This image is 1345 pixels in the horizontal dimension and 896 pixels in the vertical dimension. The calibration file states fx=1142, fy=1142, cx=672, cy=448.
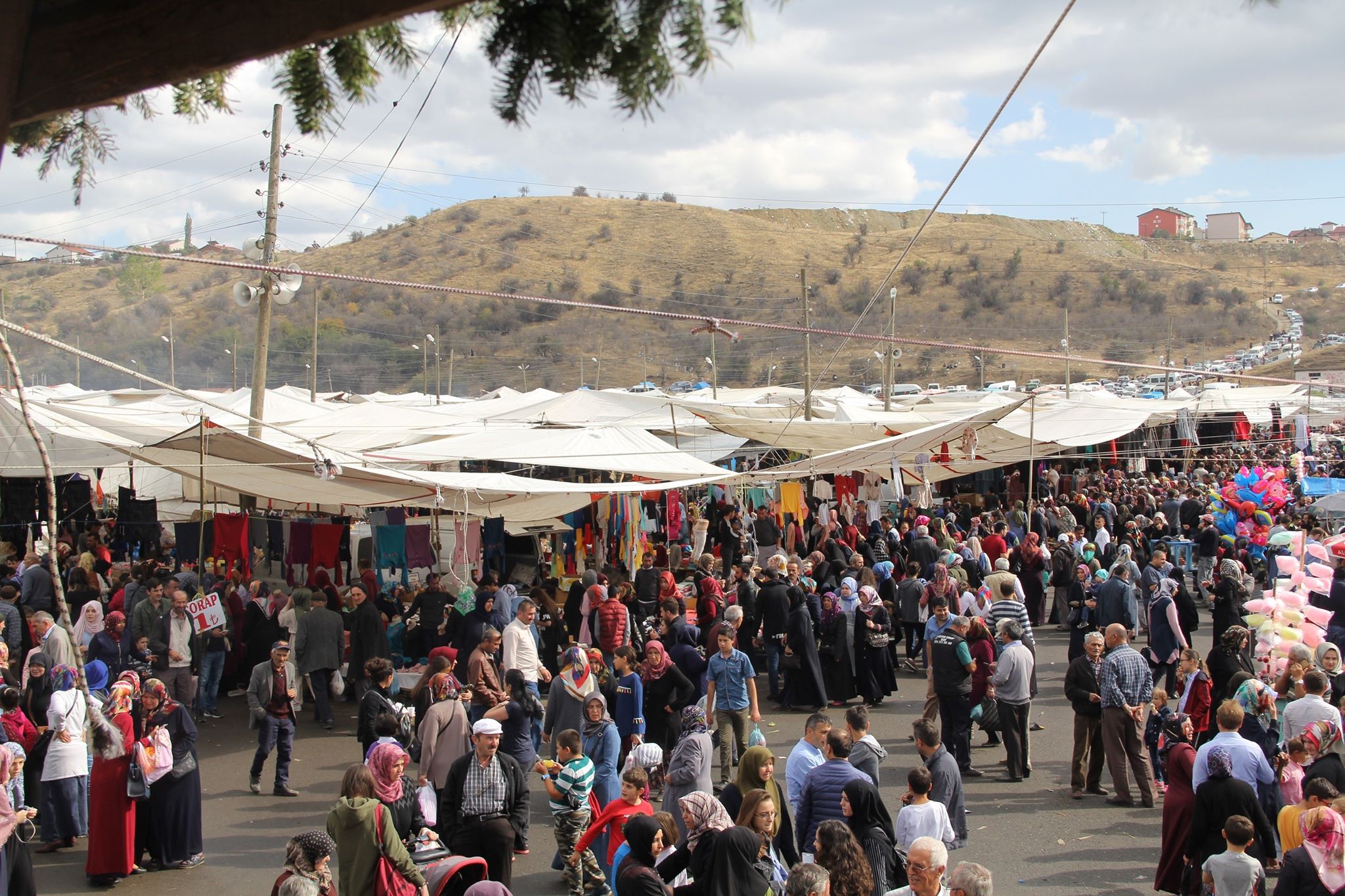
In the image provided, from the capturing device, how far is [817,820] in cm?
600

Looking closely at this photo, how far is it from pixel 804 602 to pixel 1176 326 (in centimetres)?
6976

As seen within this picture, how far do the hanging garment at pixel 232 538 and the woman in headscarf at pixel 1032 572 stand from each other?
9.88 m

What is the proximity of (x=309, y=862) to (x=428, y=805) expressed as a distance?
1.86 m

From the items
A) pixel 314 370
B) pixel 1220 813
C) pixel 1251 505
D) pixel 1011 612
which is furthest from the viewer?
pixel 314 370

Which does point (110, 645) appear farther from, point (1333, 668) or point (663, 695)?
point (1333, 668)

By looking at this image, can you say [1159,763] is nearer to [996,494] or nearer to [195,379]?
[996,494]

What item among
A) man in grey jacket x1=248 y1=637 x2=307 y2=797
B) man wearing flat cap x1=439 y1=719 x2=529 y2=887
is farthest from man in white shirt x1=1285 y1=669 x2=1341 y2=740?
man in grey jacket x1=248 y1=637 x2=307 y2=797

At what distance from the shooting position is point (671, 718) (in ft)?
29.0

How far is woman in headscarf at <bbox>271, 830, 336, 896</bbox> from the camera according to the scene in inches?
194

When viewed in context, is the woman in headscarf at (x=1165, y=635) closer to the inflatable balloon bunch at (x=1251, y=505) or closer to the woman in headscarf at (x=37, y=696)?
the inflatable balloon bunch at (x=1251, y=505)

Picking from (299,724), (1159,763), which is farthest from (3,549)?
(1159,763)

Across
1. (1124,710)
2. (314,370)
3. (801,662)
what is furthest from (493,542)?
(314,370)

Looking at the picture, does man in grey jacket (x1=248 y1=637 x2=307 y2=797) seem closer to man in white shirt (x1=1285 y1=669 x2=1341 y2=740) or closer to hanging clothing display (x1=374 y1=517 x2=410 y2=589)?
hanging clothing display (x1=374 y1=517 x2=410 y2=589)

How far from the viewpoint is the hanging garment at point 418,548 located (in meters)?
13.8
